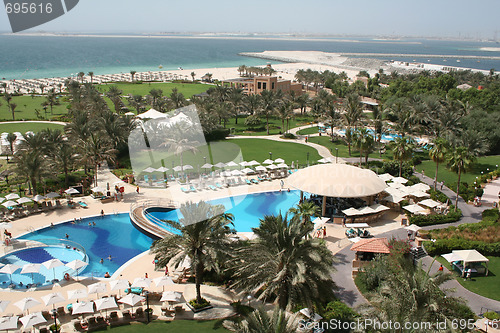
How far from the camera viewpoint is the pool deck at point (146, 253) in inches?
767

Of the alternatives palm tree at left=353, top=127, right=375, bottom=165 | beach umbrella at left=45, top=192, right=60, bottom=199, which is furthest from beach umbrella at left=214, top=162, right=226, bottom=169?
beach umbrella at left=45, top=192, right=60, bottom=199

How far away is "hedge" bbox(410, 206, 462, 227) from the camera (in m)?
28.3

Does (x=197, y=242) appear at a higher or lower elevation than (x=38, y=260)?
higher

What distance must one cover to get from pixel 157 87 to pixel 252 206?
76.9 metres

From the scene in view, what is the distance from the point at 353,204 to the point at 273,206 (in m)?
6.64

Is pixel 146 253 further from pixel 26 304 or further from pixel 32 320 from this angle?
pixel 32 320

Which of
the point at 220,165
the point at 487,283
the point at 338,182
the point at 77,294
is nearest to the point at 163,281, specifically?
the point at 77,294

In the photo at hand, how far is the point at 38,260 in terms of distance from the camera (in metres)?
24.7

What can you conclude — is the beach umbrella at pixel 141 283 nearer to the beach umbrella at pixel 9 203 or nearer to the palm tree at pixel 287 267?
the palm tree at pixel 287 267

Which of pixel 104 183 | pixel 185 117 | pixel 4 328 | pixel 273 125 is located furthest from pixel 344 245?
pixel 273 125

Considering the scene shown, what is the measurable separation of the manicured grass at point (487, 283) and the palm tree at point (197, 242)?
13.1 metres

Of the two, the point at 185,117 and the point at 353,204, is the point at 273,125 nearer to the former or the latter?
the point at 185,117

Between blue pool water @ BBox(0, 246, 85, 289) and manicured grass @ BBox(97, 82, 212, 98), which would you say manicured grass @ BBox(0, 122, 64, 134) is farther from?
blue pool water @ BBox(0, 246, 85, 289)

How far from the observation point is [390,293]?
48.3ft
